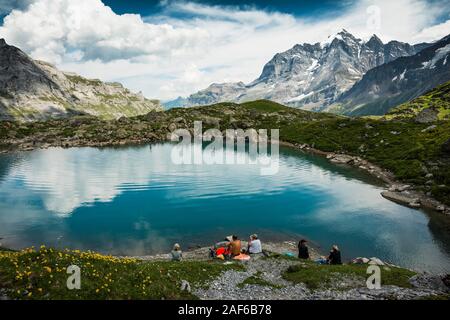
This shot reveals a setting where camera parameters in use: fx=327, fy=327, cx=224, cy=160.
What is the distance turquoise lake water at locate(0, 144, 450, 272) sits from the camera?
52.0m

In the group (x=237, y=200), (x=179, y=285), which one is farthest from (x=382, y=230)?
(x=179, y=285)

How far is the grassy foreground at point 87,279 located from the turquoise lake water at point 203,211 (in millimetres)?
21598

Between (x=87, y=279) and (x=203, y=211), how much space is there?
140ft

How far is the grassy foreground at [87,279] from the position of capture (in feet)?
72.0

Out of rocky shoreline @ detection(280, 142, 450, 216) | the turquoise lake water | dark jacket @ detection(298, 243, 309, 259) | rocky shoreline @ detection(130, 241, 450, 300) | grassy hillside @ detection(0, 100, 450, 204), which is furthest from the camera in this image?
grassy hillside @ detection(0, 100, 450, 204)

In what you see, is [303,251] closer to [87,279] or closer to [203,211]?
[87,279]

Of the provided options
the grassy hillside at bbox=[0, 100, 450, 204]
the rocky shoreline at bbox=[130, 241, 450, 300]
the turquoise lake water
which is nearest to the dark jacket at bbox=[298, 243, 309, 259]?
the rocky shoreline at bbox=[130, 241, 450, 300]

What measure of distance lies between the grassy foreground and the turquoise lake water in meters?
21.6

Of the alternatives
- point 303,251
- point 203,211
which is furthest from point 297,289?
point 203,211

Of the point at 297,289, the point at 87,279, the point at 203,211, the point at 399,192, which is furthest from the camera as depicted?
the point at 399,192

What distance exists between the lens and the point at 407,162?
100 metres

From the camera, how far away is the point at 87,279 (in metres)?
24.0

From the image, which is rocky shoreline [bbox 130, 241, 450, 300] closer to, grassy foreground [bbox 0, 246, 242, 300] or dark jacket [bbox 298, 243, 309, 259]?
grassy foreground [bbox 0, 246, 242, 300]
